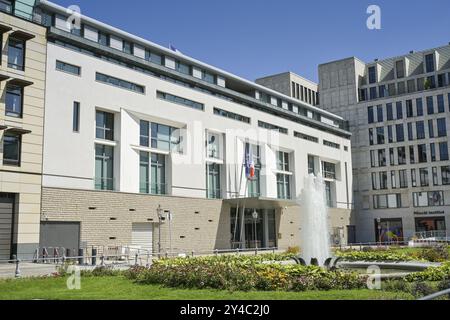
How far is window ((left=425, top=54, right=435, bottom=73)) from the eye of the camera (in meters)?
75.1

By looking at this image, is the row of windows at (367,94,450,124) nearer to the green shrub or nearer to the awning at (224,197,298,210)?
the awning at (224,197,298,210)

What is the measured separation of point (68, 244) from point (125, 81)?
1363cm

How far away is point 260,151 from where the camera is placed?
53.3 metres

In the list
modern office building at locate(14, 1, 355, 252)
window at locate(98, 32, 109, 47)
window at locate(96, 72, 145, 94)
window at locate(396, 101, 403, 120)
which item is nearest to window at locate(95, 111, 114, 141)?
modern office building at locate(14, 1, 355, 252)

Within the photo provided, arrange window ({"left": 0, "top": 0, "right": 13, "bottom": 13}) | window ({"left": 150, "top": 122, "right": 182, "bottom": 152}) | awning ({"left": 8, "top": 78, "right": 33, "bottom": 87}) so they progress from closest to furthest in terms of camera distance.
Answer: awning ({"left": 8, "top": 78, "right": 33, "bottom": 87})
window ({"left": 0, "top": 0, "right": 13, "bottom": 13})
window ({"left": 150, "top": 122, "right": 182, "bottom": 152})

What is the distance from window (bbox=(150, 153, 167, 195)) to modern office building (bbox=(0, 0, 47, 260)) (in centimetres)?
1070

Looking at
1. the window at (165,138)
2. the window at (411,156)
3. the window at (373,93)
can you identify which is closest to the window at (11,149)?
the window at (165,138)

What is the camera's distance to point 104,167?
3709cm

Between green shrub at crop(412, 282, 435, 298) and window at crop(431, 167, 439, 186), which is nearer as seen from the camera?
green shrub at crop(412, 282, 435, 298)

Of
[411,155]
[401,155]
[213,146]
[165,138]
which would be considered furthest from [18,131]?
[411,155]

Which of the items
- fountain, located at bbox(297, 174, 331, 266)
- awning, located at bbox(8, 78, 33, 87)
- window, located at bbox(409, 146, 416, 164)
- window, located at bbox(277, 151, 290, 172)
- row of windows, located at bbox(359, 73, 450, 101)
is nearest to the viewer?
fountain, located at bbox(297, 174, 331, 266)

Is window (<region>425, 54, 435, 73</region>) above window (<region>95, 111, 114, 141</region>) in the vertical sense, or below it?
above

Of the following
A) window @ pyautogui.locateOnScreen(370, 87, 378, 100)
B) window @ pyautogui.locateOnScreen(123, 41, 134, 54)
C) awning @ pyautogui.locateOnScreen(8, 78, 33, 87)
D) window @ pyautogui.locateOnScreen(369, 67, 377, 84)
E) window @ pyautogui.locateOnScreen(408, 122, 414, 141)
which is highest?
window @ pyautogui.locateOnScreen(369, 67, 377, 84)
